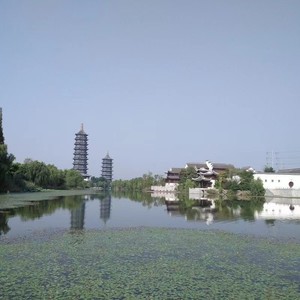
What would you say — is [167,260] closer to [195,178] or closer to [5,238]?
[5,238]

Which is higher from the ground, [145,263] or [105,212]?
[105,212]

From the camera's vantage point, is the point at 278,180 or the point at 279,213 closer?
the point at 279,213

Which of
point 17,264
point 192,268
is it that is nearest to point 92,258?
point 17,264

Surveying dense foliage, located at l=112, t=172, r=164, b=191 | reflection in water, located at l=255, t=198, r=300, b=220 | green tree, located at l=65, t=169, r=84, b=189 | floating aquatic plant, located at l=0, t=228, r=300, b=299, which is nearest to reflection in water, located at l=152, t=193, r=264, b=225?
reflection in water, located at l=255, t=198, r=300, b=220

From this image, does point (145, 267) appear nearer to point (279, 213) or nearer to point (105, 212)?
point (105, 212)

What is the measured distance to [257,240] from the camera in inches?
585

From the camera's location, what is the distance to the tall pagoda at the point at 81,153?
106444 millimetres

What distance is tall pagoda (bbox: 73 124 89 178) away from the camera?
106 meters

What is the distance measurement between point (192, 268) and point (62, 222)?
11065mm

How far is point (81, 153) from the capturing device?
352 feet

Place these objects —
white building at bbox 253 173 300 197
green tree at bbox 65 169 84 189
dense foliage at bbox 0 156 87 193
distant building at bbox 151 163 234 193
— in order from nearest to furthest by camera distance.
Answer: dense foliage at bbox 0 156 87 193 < white building at bbox 253 173 300 197 < green tree at bbox 65 169 84 189 < distant building at bbox 151 163 234 193

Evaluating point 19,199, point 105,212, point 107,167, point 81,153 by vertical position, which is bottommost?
point 105,212

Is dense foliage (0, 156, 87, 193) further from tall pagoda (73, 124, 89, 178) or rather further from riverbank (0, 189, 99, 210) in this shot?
tall pagoda (73, 124, 89, 178)

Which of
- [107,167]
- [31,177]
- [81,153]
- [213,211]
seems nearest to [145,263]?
[213,211]
